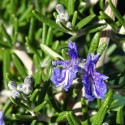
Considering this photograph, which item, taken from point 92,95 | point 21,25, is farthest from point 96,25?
point 21,25

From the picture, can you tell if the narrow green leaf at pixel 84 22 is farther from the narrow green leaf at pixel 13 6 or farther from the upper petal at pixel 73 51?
the narrow green leaf at pixel 13 6

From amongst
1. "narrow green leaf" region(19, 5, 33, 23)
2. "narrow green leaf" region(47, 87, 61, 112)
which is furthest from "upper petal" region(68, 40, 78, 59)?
"narrow green leaf" region(19, 5, 33, 23)

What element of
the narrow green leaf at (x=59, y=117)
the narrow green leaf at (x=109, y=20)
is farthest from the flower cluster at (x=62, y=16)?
the narrow green leaf at (x=59, y=117)

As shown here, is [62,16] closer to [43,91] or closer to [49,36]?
[43,91]

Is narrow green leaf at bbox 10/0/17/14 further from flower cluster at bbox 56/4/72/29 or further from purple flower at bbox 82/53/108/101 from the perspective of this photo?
purple flower at bbox 82/53/108/101

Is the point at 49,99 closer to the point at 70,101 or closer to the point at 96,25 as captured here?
the point at 70,101

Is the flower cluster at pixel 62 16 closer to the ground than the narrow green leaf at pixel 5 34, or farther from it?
farther from it
